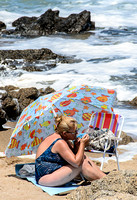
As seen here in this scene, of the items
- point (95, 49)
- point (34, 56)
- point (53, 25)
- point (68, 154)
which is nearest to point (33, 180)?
point (68, 154)

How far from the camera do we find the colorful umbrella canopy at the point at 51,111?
207 inches

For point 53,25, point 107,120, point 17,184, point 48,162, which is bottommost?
point 17,184

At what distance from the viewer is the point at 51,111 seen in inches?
220

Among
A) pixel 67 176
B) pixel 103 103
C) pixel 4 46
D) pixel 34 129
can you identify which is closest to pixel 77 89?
pixel 103 103

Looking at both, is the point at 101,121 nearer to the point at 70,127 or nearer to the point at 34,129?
the point at 34,129

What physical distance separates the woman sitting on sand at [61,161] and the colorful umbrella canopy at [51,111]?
30.4 inches

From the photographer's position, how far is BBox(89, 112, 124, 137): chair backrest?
5.81 m

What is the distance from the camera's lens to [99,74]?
1501 cm

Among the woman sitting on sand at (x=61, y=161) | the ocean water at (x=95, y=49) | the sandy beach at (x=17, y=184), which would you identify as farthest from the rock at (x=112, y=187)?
the ocean water at (x=95, y=49)

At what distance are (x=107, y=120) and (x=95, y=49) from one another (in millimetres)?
14286

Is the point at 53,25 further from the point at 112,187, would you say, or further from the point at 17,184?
the point at 112,187

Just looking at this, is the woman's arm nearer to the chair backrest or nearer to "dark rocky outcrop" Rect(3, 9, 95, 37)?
the chair backrest

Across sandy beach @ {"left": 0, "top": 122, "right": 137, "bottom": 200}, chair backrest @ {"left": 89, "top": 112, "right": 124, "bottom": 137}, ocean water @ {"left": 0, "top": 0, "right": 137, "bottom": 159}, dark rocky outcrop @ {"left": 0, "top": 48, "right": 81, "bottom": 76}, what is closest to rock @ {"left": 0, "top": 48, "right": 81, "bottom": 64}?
dark rocky outcrop @ {"left": 0, "top": 48, "right": 81, "bottom": 76}

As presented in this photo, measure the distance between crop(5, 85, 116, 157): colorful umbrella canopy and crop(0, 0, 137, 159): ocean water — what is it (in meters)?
2.86
